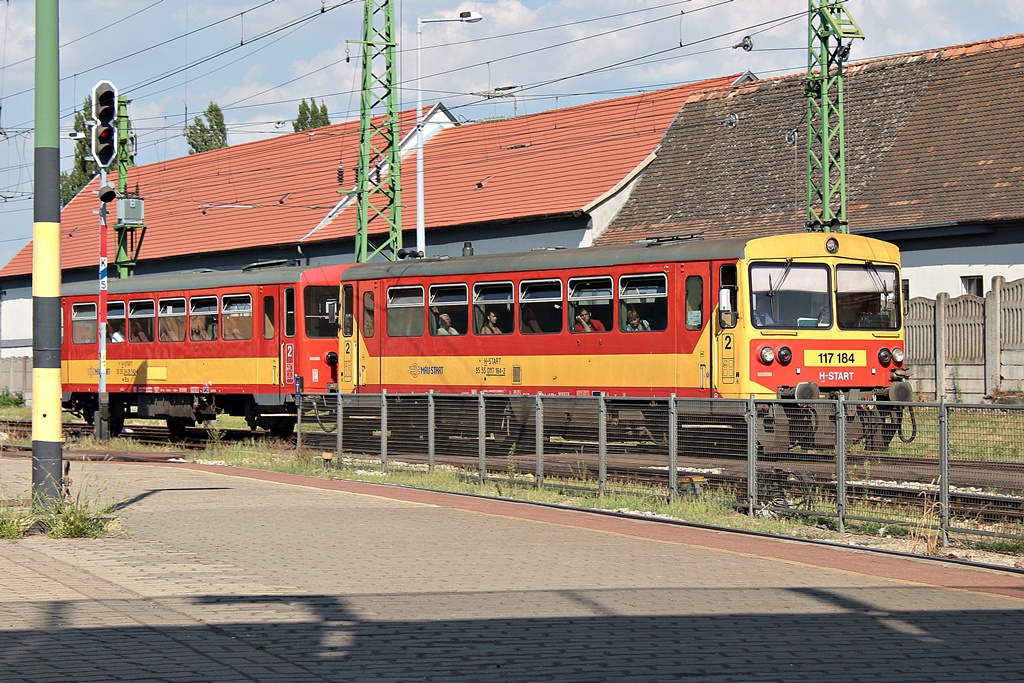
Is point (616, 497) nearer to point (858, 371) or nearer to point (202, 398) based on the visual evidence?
point (858, 371)

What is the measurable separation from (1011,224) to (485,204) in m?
19.0

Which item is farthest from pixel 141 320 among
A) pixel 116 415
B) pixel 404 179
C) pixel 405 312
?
pixel 404 179

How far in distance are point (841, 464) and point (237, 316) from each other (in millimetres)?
16995

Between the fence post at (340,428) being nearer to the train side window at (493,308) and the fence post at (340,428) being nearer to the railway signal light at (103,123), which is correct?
the train side window at (493,308)

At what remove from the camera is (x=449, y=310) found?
934 inches

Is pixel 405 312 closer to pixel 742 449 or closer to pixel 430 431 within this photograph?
pixel 430 431

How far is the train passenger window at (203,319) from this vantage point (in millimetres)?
28109

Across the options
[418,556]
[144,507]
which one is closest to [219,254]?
[144,507]

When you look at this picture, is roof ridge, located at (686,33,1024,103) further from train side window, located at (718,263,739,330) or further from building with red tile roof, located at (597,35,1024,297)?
train side window, located at (718,263,739,330)

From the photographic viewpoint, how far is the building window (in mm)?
31734

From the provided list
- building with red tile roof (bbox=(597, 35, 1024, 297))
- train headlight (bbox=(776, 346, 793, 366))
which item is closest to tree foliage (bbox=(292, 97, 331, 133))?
building with red tile roof (bbox=(597, 35, 1024, 297))

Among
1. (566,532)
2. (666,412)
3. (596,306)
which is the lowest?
(566,532)

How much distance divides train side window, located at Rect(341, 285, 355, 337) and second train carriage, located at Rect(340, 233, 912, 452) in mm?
2547

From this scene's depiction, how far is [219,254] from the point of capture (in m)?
53.3
